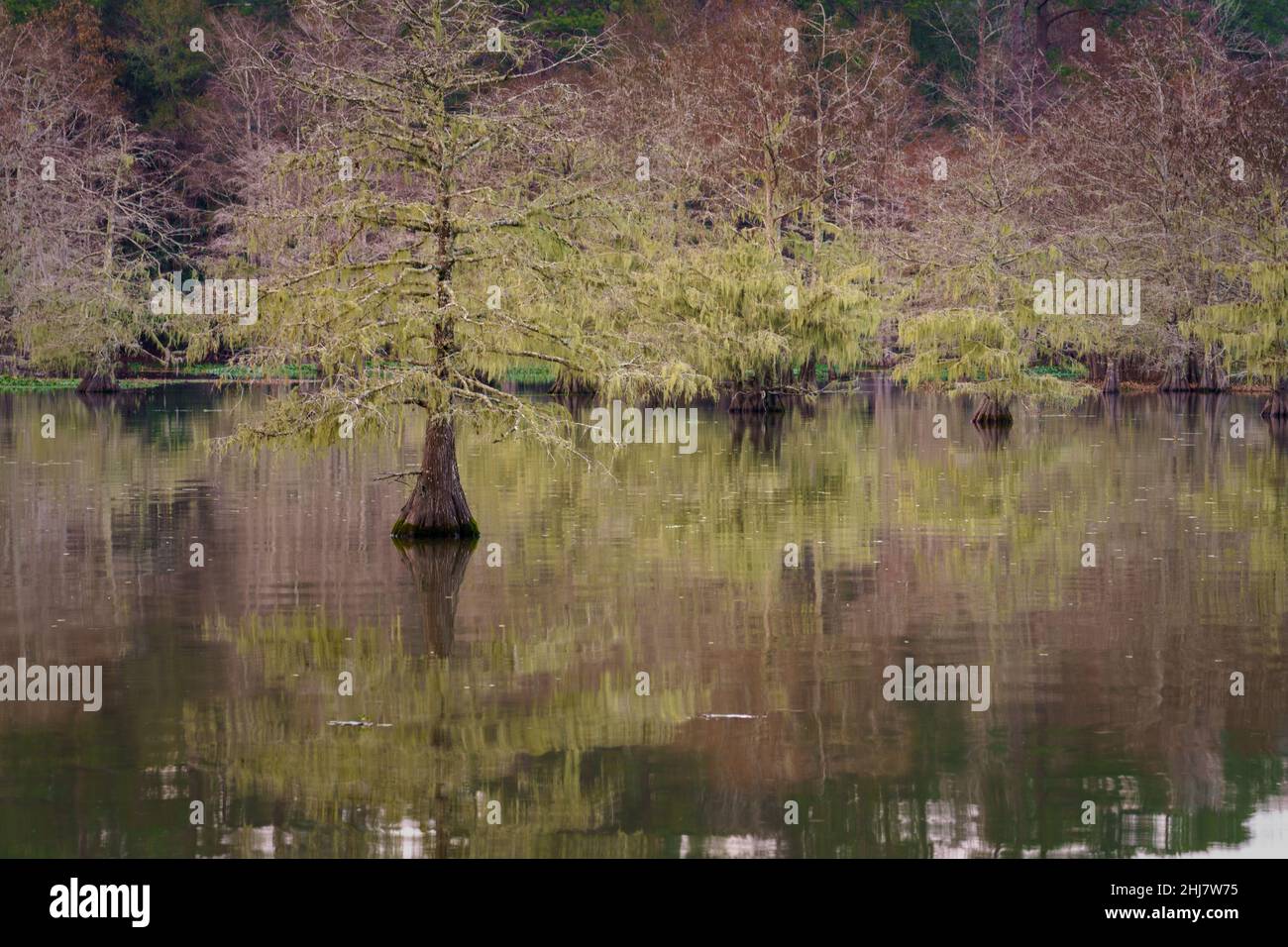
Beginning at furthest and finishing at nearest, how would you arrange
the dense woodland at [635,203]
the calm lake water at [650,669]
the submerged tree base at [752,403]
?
the submerged tree base at [752,403] < the dense woodland at [635,203] < the calm lake water at [650,669]

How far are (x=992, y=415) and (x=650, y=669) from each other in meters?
33.9

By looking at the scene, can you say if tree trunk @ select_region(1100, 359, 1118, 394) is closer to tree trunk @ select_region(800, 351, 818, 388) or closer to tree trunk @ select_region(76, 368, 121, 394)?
tree trunk @ select_region(800, 351, 818, 388)

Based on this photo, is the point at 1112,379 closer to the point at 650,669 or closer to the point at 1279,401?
the point at 1279,401

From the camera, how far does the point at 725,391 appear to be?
2462 inches

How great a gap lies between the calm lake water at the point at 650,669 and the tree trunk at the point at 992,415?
17.2 m

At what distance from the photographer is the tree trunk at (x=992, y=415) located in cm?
4712

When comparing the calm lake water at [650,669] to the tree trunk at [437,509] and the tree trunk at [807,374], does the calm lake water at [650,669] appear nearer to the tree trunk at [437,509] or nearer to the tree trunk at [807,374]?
the tree trunk at [437,509]

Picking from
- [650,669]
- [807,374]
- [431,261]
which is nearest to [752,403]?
[807,374]

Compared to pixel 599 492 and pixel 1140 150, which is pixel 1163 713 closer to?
pixel 599 492

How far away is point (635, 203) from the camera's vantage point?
97.0 ft

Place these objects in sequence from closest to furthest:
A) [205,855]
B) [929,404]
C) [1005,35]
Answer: [205,855] < [929,404] < [1005,35]

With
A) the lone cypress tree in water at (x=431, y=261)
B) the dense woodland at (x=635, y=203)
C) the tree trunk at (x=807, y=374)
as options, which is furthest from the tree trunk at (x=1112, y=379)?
the lone cypress tree in water at (x=431, y=261)

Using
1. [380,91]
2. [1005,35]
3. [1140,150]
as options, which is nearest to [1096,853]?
[380,91]

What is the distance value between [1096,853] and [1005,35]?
87.1 metres
